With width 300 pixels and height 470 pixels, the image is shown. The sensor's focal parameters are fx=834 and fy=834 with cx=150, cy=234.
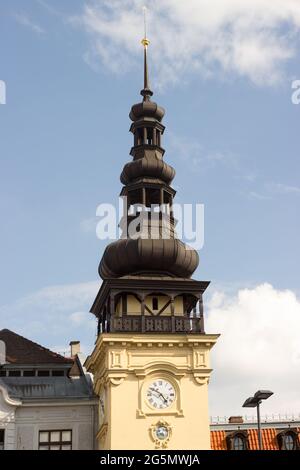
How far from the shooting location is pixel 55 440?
144 ft

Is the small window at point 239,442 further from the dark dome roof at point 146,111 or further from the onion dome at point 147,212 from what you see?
the dark dome roof at point 146,111

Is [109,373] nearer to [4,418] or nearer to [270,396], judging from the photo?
[4,418]

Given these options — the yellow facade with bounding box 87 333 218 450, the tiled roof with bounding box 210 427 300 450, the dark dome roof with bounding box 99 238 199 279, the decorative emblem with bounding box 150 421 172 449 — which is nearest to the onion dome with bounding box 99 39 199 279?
A: the dark dome roof with bounding box 99 238 199 279

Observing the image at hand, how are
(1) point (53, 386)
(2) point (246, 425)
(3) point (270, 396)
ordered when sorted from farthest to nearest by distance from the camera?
1. (2) point (246, 425)
2. (1) point (53, 386)
3. (3) point (270, 396)

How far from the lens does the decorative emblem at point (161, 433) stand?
134 ft

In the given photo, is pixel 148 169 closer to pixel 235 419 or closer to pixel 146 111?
pixel 146 111

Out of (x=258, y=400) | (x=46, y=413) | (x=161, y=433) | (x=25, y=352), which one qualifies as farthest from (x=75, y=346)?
(x=258, y=400)

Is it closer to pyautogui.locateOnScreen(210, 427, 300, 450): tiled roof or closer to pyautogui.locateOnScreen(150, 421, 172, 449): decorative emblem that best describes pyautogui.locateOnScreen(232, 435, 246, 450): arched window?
pyautogui.locateOnScreen(210, 427, 300, 450): tiled roof

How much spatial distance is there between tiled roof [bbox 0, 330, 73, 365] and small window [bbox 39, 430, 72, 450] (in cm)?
697

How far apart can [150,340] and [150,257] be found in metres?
4.85

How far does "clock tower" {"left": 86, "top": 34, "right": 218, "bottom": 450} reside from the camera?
41094 millimetres

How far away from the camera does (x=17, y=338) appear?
175 ft
